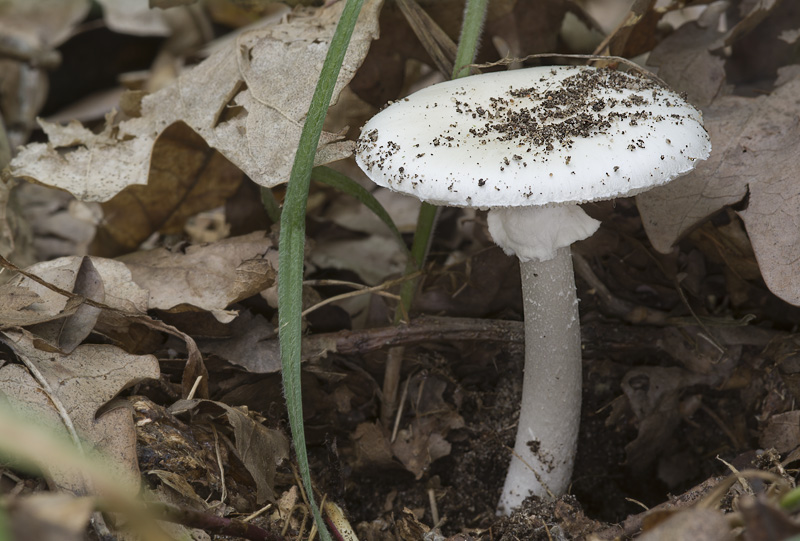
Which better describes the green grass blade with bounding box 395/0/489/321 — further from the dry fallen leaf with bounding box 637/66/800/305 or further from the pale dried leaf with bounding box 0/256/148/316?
the pale dried leaf with bounding box 0/256/148/316

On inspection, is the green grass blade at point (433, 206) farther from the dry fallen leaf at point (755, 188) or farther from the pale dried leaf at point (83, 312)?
the pale dried leaf at point (83, 312)

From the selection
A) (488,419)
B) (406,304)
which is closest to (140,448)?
(406,304)

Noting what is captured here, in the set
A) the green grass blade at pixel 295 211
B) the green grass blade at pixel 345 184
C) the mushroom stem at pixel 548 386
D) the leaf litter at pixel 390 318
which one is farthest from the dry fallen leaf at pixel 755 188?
the green grass blade at pixel 295 211

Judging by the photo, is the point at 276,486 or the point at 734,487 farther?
the point at 276,486

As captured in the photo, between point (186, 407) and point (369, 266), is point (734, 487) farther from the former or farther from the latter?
point (369, 266)

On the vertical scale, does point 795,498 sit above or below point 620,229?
above

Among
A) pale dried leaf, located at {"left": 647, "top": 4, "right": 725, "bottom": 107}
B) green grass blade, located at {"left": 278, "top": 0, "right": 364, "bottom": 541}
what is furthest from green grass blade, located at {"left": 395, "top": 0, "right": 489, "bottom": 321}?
pale dried leaf, located at {"left": 647, "top": 4, "right": 725, "bottom": 107}

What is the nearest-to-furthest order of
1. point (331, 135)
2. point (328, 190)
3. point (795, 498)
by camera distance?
point (795, 498), point (331, 135), point (328, 190)
